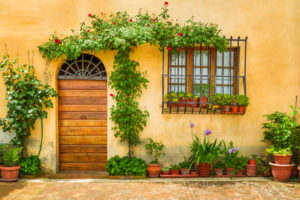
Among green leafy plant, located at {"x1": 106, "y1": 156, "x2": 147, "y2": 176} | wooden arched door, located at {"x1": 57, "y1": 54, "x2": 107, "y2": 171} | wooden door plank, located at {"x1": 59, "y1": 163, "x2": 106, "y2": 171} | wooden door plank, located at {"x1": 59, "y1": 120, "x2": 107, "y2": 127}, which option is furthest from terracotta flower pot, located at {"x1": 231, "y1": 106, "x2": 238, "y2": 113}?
wooden door plank, located at {"x1": 59, "y1": 163, "x2": 106, "y2": 171}

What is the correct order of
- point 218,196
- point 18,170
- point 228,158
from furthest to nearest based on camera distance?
point 228,158 → point 18,170 → point 218,196

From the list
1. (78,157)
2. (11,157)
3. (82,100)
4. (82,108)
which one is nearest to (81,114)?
(82,108)

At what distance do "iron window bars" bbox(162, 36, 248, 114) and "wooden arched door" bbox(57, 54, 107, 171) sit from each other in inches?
57.8

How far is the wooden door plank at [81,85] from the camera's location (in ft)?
21.6

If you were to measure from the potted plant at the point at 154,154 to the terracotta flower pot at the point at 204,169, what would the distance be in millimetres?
878

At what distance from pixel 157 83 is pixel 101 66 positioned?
135cm

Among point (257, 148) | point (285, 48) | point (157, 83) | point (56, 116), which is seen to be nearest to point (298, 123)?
point (257, 148)

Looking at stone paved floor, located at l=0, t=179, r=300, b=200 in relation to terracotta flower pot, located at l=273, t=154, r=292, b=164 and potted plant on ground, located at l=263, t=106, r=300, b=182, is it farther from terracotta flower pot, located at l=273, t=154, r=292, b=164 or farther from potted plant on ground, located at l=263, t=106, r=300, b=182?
terracotta flower pot, located at l=273, t=154, r=292, b=164

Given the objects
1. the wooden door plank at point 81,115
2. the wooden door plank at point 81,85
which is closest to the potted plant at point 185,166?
the wooden door plank at point 81,115

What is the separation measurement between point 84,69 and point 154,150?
241 centimetres

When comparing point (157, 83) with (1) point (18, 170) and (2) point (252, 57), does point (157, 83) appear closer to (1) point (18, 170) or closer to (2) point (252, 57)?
(2) point (252, 57)

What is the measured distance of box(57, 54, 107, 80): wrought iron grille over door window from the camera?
6566 millimetres

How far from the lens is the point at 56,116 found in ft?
21.3

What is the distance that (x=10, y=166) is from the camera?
231 inches
